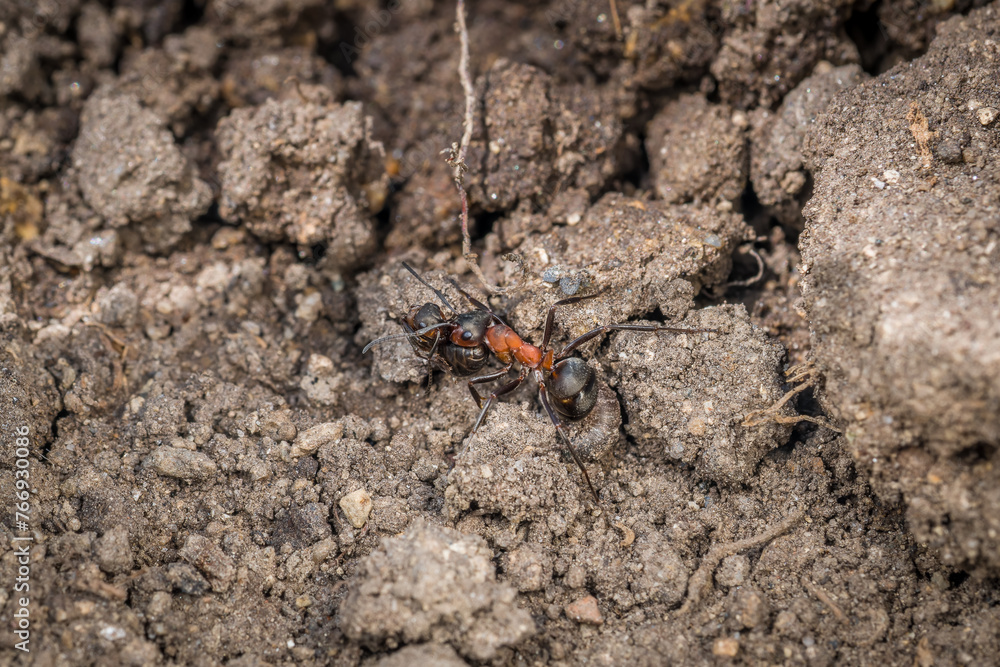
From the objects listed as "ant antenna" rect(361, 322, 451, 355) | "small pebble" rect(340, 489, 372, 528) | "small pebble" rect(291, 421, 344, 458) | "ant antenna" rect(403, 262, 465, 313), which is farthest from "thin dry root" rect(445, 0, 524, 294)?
"small pebble" rect(340, 489, 372, 528)

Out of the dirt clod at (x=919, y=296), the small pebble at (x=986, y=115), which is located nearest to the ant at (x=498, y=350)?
the dirt clod at (x=919, y=296)

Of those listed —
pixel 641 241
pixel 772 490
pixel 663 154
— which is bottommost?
pixel 772 490

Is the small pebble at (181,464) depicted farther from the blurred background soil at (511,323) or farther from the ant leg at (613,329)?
the ant leg at (613,329)

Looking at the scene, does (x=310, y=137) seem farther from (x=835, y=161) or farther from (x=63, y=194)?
(x=835, y=161)

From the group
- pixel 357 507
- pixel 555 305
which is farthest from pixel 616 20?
pixel 357 507

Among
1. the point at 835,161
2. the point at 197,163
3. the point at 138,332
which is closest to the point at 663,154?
the point at 835,161

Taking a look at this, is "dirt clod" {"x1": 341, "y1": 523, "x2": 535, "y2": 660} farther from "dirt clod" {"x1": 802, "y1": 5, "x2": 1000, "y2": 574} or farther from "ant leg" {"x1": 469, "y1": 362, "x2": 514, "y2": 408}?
"dirt clod" {"x1": 802, "y1": 5, "x2": 1000, "y2": 574}
